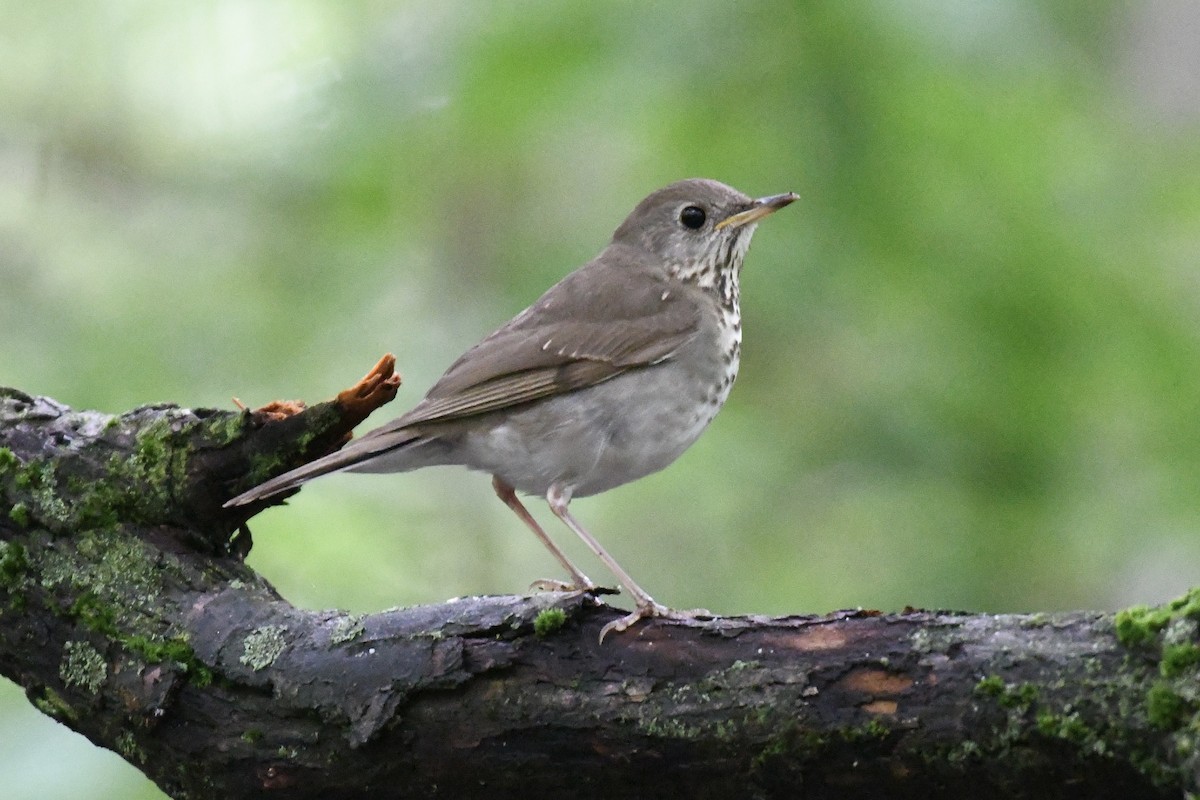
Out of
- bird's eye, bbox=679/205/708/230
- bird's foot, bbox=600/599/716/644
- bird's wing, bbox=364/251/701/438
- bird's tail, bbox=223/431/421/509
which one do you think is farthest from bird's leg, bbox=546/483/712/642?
bird's eye, bbox=679/205/708/230

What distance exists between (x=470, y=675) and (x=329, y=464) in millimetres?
1122

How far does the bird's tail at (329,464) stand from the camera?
3953 millimetres

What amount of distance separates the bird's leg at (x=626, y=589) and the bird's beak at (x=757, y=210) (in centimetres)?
137

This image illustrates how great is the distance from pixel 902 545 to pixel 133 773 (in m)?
3.63

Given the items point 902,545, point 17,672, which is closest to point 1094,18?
point 902,545

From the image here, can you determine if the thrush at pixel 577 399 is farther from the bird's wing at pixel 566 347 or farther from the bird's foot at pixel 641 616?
the bird's foot at pixel 641 616

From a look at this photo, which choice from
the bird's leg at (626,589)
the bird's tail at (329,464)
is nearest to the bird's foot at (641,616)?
the bird's leg at (626,589)

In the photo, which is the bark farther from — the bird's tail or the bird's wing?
the bird's wing

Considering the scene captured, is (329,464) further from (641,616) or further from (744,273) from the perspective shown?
(744,273)

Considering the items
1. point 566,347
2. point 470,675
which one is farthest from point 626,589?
point 566,347

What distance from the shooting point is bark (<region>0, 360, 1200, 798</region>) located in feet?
9.20

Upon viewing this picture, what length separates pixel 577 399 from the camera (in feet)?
16.2

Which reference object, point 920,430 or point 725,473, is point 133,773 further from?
point 920,430

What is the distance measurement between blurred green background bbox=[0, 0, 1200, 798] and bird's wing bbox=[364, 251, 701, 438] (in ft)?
3.67
